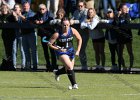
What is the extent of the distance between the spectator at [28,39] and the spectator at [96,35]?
1694 millimetres

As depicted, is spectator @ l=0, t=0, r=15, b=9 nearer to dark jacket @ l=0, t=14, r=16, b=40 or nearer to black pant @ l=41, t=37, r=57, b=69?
dark jacket @ l=0, t=14, r=16, b=40

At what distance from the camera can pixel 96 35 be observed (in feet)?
60.5

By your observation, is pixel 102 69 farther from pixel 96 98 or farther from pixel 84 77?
pixel 96 98

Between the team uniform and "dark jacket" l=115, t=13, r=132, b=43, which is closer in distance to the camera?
the team uniform

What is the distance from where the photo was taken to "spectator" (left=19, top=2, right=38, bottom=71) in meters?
18.7

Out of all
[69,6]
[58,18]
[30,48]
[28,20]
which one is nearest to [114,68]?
[58,18]

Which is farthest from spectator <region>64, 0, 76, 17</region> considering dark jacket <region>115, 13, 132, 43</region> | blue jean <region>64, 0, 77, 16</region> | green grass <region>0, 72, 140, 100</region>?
green grass <region>0, 72, 140, 100</region>

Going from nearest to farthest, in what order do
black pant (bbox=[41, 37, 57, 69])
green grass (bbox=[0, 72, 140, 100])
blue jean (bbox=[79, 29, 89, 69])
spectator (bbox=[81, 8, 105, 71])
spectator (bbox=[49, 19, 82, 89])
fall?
green grass (bbox=[0, 72, 140, 100]) < spectator (bbox=[49, 19, 82, 89]) < spectator (bbox=[81, 8, 105, 71]) < blue jean (bbox=[79, 29, 89, 69]) < black pant (bbox=[41, 37, 57, 69])

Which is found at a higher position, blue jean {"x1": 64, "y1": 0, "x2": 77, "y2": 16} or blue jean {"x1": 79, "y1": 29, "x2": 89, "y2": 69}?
blue jean {"x1": 64, "y1": 0, "x2": 77, "y2": 16}

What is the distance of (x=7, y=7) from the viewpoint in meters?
18.8

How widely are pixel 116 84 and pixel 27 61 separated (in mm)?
4198

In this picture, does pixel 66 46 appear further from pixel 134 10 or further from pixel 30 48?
pixel 134 10

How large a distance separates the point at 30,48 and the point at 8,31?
900 millimetres

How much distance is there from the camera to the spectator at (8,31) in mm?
18766
